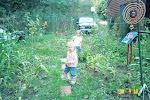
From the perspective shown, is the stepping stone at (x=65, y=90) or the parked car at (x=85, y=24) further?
the parked car at (x=85, y=24)

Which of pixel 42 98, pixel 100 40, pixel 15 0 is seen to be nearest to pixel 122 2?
pixel 100 40

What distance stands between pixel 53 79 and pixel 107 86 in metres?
1.26

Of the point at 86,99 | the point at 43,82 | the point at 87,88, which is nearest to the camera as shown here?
the point at 86,99

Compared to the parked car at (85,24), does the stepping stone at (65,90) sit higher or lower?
lower

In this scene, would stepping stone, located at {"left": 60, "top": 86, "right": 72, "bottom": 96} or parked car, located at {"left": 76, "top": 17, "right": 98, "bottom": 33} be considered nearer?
stepping stone, located at {"left": 60, "top": 86, "right": 72, "bottom": 96}

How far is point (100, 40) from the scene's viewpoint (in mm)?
6602

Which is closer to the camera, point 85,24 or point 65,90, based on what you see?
point 65,90

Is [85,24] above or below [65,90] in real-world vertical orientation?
above

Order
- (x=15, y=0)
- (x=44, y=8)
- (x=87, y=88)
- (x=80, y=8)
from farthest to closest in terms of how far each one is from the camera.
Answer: (x=80, y=8)
(x=44, y=8)
(x=15, y=0)
(x=87, y=88)

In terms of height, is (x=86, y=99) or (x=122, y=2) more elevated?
(x=122, y=2)

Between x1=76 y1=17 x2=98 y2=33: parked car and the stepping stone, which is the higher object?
x1=76 y1=17 x2=98 y2=33: parked car

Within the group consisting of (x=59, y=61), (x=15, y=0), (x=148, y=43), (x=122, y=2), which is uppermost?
(x=15, y=0)

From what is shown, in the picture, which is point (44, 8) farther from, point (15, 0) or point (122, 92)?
point (122, 92)

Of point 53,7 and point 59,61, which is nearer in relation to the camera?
point 59,61
